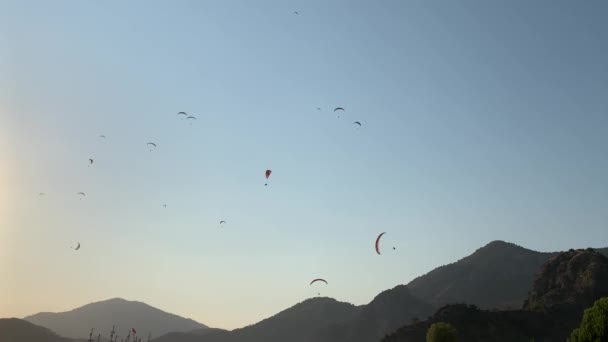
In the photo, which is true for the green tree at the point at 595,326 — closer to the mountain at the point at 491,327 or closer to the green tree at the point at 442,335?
the green tree at the point at 442,335

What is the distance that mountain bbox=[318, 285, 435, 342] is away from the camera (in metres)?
181

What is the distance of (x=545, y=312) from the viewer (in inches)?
4146

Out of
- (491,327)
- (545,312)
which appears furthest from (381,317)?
(491,327)

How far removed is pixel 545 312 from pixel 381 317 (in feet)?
289

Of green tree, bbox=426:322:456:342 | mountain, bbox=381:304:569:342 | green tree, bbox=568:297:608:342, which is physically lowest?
green tree, bbox=568:297:608:342

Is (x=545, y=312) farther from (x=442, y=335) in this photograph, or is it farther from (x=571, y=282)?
(x=442, y=335)

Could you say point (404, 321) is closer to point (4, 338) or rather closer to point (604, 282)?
point (604, 282)

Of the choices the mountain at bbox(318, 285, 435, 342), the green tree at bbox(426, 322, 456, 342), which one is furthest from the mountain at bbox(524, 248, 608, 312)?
the mountain at bbox(318, 285, 435, 342)

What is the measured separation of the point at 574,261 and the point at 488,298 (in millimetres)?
84055

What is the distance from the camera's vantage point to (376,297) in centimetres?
19875

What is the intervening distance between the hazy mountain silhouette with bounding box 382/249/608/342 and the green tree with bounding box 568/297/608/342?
6163 cm

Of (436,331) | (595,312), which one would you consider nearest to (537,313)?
(436,331)

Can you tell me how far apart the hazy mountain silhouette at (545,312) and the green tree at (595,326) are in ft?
202

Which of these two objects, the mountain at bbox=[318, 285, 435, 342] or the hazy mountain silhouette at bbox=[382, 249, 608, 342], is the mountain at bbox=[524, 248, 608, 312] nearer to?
the hazy mountain silhouette at bbox=[382, 249, 608, 342]
